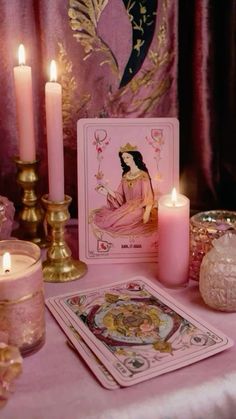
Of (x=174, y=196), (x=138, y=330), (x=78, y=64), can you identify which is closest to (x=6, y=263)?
(x=138, y=330)

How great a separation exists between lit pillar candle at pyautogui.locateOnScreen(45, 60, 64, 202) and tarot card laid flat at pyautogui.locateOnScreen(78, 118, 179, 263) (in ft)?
0.21

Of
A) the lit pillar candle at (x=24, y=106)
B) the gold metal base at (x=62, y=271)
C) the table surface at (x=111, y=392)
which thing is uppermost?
the lit pillar candle at (x=24, y=106)

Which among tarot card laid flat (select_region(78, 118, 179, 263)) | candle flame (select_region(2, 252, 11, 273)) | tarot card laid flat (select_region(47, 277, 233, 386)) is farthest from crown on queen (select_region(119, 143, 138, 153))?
candle flame (select_region(2, 252, 11, 273))

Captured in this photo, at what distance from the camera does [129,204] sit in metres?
0.96

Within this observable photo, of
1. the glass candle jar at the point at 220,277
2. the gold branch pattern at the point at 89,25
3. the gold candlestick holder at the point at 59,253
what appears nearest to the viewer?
the glass candle jar at the point at 220,277

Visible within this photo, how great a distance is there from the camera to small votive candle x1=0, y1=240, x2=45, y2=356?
2.23ft

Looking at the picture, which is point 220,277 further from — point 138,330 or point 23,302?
point 23,302

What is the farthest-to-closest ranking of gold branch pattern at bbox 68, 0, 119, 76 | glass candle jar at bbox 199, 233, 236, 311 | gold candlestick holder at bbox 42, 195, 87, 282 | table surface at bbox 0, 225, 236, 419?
gold branch pattern at bbox 68, 0, 119, 76 → gold candlestick holder at bbox 42, 195, 87, 282 → glass candle jar at bbox 199, 233, 236, 311 → table surface at bbox 0, 225, 236, 419

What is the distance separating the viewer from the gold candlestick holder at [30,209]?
970 millimetres

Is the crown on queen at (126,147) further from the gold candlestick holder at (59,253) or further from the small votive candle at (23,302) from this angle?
the small votive candle at (23,302)

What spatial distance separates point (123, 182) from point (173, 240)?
0.13 meters

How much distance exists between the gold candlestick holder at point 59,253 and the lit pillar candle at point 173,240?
0.13 metres

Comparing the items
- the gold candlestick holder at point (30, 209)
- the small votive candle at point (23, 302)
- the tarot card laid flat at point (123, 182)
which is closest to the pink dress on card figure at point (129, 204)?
the tarot card laid flat at point (123, 182)

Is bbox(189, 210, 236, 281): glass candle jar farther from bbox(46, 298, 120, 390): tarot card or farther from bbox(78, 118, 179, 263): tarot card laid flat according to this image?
bbox(46, 298, 120, 390): tarot card
